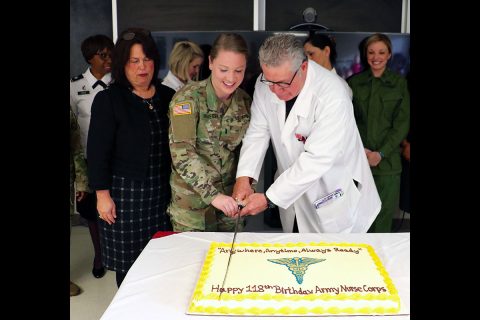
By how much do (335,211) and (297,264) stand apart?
0.71m

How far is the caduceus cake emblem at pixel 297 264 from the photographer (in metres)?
1.34

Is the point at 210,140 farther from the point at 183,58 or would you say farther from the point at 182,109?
the point at 183,58

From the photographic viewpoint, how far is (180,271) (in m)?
1.43

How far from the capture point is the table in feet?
3.95

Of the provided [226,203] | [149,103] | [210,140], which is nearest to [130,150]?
[149,103]

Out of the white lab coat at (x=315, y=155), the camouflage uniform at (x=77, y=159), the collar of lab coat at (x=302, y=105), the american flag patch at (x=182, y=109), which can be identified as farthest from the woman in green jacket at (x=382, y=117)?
the camouflage uniform at (x=77, y=159)

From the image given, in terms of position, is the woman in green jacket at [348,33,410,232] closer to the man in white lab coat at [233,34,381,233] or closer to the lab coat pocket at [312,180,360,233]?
the man in white lab coat at [233,34,381,233]

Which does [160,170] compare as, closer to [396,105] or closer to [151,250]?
[151,250]

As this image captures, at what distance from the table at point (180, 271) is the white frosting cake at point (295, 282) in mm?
27

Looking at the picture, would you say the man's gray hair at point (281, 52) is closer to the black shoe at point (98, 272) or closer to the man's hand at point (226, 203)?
the man's hand at point (226, 203)

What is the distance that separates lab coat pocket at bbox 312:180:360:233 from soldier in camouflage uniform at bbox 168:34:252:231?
1.20 feet
